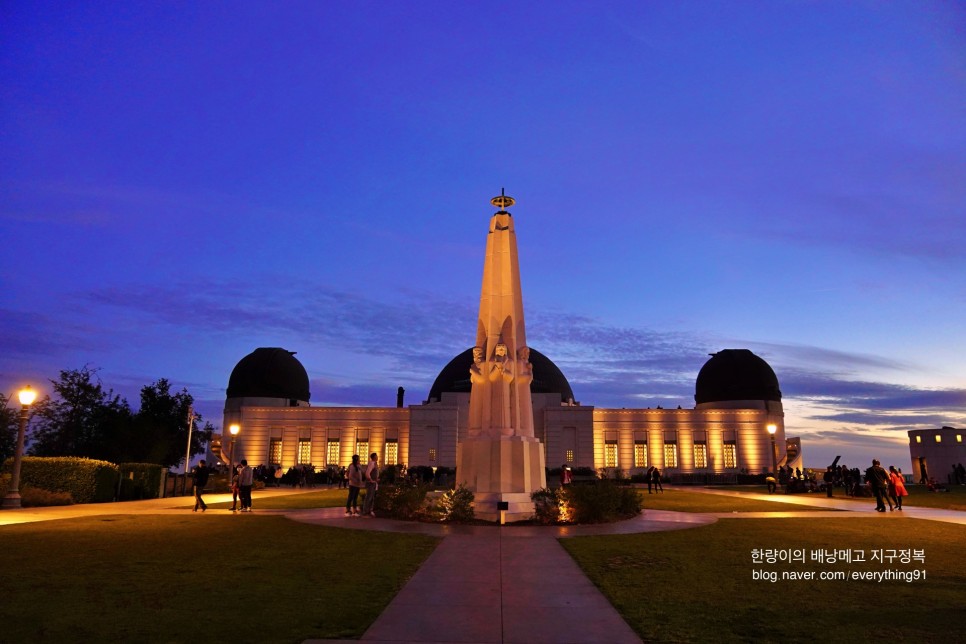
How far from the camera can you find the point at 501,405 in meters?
18.8

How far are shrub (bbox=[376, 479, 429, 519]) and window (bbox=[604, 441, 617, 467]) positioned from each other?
140 ft

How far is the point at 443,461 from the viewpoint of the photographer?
56.9 meters

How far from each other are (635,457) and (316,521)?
46497 millimetres

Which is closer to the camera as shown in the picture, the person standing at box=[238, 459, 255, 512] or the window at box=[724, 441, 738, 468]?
the person standing at box=[238, 459, 255, 512]

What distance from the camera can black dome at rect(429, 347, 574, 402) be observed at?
65312 millimetres

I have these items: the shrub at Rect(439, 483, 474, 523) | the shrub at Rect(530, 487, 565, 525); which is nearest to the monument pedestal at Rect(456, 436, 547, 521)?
the shrub at Rect(530, 487, 565, 525)

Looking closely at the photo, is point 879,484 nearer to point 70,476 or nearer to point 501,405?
point 501,405

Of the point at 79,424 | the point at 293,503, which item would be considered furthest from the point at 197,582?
the point at 79,424

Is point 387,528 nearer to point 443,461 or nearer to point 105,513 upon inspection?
point 105,513

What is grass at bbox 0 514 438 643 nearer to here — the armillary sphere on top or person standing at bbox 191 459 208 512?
person standing at bbox 191 459 208 512

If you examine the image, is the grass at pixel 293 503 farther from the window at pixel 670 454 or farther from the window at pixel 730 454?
the window at pixel 730 454

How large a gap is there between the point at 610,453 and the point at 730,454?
1210cm

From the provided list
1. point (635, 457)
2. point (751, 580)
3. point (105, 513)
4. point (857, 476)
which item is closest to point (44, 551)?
point (105, 513)

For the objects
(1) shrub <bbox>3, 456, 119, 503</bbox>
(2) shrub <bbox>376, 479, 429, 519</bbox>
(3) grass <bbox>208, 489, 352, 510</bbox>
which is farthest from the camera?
(1) shrub <bbox>3, 456, 119, 503</bbox>
